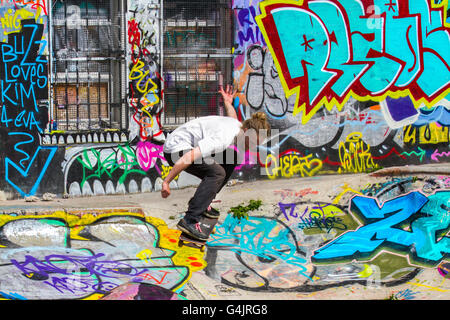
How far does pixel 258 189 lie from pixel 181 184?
3.71 feet

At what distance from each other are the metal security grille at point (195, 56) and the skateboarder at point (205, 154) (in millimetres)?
2446

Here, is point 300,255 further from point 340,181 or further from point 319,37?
point 319,37

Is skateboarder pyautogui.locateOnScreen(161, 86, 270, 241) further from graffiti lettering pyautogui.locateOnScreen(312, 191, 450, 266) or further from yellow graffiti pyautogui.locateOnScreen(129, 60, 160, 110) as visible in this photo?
yellow graffiti pyautogui.locateOnScreen(129, 60, 160, 110)

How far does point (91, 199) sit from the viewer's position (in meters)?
8.02

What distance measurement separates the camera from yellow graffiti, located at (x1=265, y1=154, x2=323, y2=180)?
8.77 metres

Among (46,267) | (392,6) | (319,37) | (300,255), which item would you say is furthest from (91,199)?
(392,6)

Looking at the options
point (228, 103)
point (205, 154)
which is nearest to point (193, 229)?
A: point (205, 154)

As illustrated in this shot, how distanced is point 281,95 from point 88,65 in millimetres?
2851

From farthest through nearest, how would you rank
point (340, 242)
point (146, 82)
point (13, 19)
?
1. point (146, 82)
2. point (13, 19)
3. point (340, 242)

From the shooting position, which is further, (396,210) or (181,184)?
(181,184)

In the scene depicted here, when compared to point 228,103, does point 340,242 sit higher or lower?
lower

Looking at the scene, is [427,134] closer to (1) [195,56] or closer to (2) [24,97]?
(1) [195,56]

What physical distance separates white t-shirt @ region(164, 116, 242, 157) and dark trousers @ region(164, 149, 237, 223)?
0.13 metres

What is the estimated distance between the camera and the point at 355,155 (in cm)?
902
